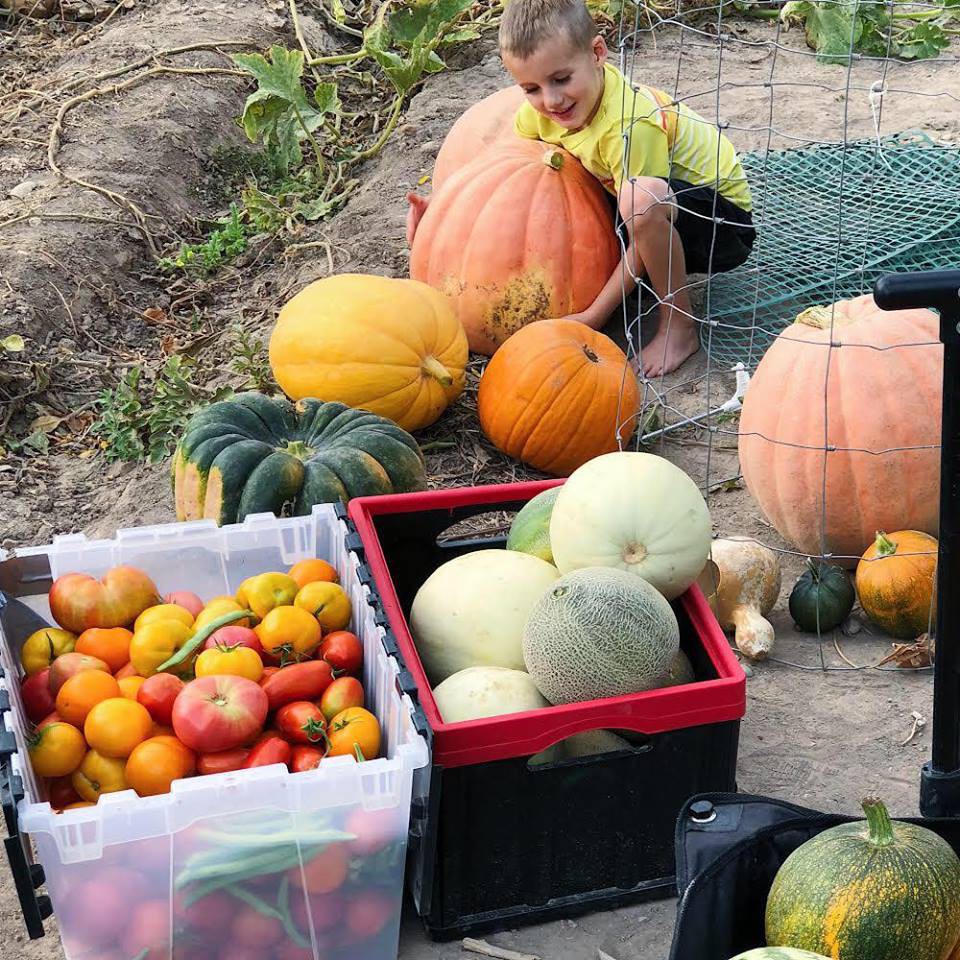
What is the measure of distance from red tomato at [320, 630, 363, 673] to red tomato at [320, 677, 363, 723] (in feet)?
0.25

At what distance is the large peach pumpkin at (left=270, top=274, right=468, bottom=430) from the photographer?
3.85 m

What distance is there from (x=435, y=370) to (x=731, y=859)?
2298 mm

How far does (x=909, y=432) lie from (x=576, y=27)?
175 centimetres

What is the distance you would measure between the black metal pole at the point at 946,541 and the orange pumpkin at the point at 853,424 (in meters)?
1.33

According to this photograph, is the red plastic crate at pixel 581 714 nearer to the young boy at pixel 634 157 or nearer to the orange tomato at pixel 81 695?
the orange tomato at pixel 81 695

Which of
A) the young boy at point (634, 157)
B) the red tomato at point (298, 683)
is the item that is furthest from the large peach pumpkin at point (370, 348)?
the red tomato at point (298, 683)

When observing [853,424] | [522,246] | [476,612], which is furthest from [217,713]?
[522,246]

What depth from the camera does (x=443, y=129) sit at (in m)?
6.30

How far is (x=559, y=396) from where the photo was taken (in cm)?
384

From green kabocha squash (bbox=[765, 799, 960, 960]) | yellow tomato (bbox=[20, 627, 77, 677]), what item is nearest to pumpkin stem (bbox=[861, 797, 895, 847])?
green kabocha squash (bbox=[765, 799, 960, 960])

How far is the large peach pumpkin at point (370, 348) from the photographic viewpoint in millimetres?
3852

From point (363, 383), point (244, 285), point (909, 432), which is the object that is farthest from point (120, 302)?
point (909, 432)

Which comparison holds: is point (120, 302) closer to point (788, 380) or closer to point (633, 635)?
point (788, 380)

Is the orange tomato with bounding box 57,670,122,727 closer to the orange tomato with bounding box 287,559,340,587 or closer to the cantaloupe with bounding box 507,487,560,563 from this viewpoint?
the orange tomato with bounding box 287,559,340,587
